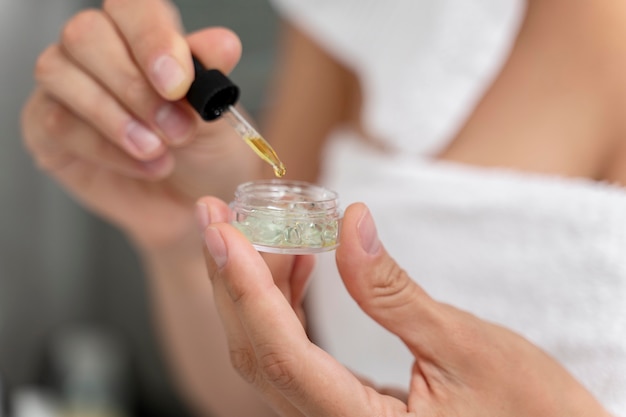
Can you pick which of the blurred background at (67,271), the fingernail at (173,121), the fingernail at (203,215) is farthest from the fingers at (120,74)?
the blurred background at (67,271)

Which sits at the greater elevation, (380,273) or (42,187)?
(380,273)

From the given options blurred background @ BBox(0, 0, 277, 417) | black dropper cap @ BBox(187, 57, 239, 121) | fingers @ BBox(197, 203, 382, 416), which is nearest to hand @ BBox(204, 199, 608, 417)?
fingers @ BBox(197, 203, 382, 416)

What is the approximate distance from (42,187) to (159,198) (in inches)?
28.5

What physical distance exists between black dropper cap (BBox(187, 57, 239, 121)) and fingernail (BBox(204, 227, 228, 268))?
113mm

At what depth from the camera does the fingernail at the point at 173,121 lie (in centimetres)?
47

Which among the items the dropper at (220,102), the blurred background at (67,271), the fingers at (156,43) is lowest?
the blurred background at (67,271)

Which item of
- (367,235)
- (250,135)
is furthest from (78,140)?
(367,235)

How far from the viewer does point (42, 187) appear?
1.24 metres

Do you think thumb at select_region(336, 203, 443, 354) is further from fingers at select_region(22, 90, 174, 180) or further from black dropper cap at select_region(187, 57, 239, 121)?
fingers at select_region(22, 90, 174, 180)

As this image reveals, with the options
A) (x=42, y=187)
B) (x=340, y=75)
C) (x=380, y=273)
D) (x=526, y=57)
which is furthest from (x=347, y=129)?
(x=42, y=187)

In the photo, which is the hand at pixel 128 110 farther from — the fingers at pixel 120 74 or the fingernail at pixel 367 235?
the fingernail at pixel 367 235

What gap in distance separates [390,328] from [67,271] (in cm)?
107

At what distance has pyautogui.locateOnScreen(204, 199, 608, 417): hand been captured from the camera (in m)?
0.33

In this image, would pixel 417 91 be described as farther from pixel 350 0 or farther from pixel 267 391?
pixel 267 391
